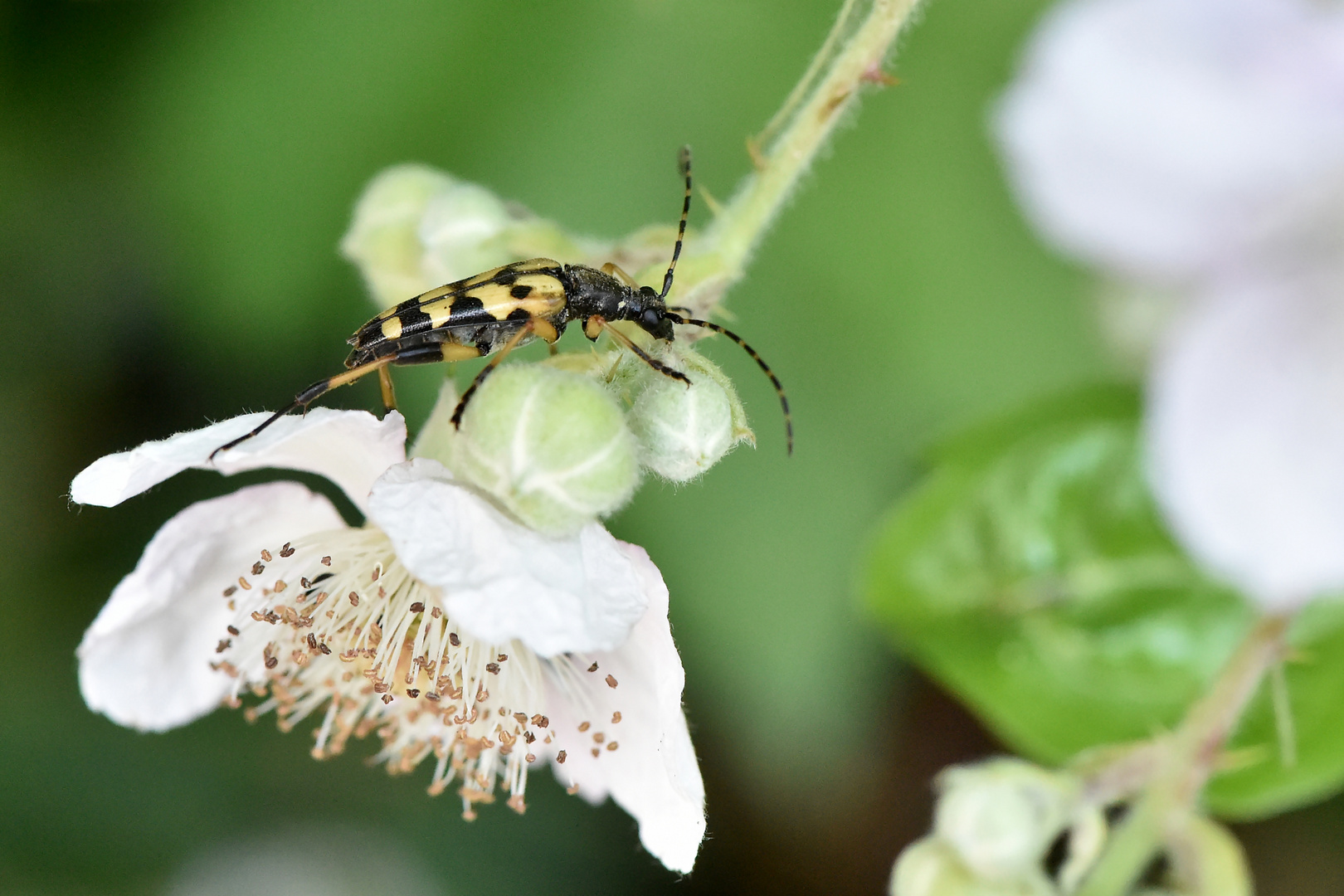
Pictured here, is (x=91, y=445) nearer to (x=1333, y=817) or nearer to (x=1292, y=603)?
(x=1292, y=603)

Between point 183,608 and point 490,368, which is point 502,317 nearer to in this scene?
point 490,368

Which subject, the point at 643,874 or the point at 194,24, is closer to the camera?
the point at 194,24

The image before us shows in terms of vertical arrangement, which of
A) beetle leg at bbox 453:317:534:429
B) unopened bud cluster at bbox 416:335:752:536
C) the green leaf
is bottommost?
unopened bud cluster at bbox 416:335:752:536

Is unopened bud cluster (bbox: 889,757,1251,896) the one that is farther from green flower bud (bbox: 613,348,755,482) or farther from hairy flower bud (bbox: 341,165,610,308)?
hairy flower bud (bbox: 341,165,610,308)

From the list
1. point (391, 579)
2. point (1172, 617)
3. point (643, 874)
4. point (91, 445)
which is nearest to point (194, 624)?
point (391, 579)

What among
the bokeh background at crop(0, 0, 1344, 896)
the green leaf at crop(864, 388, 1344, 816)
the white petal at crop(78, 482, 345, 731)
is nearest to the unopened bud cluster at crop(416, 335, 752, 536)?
the white petal at crop(78, 482, 345, 731)

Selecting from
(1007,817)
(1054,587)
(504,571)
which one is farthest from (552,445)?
(1054,587)
